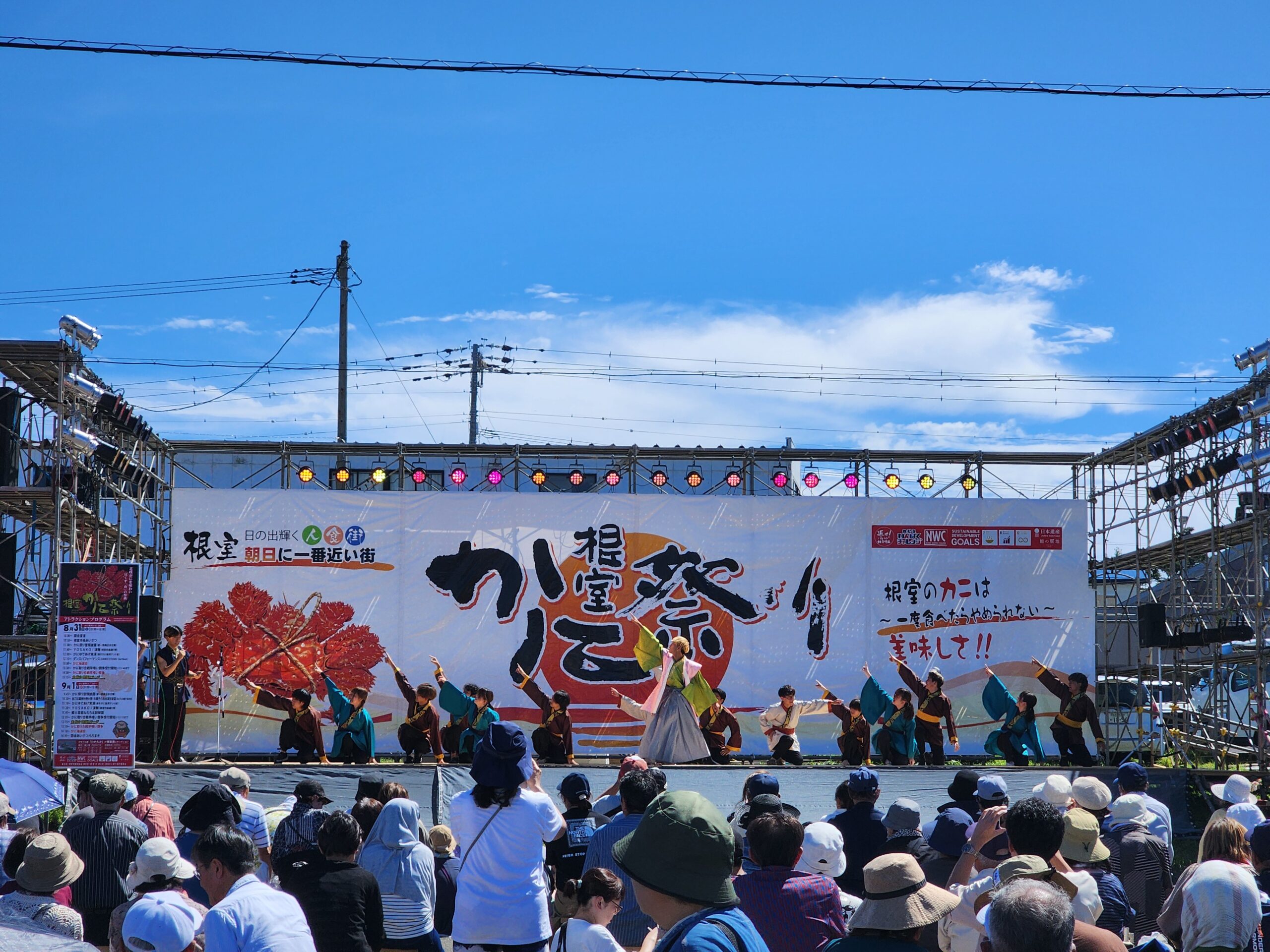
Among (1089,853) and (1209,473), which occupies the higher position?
(1209,473)

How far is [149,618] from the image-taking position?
39.2 feet

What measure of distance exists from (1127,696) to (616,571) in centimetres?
631

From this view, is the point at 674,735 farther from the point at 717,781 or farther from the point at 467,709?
the point at 467,709

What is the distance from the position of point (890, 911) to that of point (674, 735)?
889cm

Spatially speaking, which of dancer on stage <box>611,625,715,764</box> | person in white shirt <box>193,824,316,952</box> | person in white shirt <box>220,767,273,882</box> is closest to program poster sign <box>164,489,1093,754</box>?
dancer on stage <box>611,625,715,764</box>

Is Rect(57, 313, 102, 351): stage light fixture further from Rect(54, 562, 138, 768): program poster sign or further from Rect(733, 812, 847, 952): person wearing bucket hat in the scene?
Rect(733, 812, 847, 952): person wearing bucket hat

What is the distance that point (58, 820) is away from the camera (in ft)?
32.7

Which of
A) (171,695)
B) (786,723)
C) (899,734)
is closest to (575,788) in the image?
(786,723)

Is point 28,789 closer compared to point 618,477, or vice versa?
point 28,789

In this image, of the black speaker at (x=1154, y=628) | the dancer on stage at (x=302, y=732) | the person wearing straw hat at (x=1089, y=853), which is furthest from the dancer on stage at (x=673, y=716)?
the person wearing straw hat at (x=1089, y=853)

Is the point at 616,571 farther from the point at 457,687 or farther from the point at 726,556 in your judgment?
the point at 457,687

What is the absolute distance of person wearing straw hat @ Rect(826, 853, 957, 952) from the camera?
8.68 feet

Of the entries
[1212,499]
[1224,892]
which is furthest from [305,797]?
[1212,499]

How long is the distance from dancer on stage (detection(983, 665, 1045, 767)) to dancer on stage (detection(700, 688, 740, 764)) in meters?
2.67
